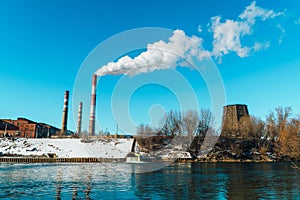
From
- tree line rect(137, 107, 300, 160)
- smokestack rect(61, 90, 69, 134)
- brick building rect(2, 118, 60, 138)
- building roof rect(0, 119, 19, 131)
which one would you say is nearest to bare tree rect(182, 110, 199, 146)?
tree line rect(137, 107, 300, 160)

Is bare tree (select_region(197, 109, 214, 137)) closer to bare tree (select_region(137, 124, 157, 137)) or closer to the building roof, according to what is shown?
bare tree (select_region(137, 124, 157, 137))

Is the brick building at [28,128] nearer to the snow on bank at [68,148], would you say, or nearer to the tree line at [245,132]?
the snow on bank at [68,148]

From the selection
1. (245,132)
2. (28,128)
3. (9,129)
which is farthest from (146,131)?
(9,129)

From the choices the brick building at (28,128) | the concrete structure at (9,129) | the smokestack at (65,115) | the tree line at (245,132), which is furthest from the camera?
the brick building at (28,128)

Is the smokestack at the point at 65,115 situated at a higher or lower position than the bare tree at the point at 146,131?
higher

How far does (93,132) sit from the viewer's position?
3647 inches

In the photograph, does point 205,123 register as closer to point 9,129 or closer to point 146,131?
point 146,131

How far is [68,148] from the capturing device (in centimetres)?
7531

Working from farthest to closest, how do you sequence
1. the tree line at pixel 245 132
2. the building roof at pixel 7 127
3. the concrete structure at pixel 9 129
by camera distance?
the building roof at pixel 7 127, the concrete structure at pixel 9 129, the tree line at pixel 245 132

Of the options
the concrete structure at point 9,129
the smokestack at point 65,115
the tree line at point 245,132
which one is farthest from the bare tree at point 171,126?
the concrete structure at point 9,129

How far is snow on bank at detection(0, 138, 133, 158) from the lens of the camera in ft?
232

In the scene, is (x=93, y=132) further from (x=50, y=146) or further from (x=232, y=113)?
(x=232, y=113)

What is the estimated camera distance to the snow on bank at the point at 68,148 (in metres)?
70.8

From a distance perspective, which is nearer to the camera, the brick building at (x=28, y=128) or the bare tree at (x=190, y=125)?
the bare tree at (x=190, y=125)
